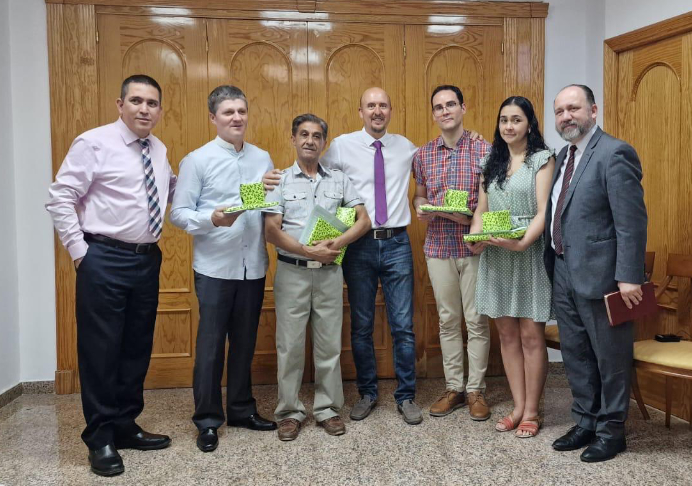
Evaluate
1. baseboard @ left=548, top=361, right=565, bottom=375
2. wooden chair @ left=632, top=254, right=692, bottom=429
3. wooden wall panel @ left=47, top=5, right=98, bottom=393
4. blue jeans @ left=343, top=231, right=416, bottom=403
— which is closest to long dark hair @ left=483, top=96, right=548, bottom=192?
blue jeans @ left=343, top=231, right=416, bottom=403

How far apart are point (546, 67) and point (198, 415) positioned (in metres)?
3.12

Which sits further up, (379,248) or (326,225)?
(326,225)

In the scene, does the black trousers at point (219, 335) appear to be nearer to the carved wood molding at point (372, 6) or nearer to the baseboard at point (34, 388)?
the baseboard at point (34, 388)

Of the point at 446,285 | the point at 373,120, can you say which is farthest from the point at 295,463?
the point at 373,120

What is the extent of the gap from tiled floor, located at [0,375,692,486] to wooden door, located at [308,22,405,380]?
1.90 meters

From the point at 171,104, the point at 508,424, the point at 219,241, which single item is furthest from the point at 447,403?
the point at 171,104

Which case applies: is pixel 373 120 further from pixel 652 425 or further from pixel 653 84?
pixel 652 425

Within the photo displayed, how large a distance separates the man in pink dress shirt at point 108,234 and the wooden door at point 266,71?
1.22m

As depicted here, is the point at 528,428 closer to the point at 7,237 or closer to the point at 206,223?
the point at 206,223

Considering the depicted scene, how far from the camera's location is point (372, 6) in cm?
395

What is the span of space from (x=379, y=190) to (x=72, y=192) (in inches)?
59.6

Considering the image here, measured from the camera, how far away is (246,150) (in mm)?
3031

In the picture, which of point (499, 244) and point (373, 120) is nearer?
point (499, 244)

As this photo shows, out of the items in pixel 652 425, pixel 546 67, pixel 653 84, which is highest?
pixel 546 67
